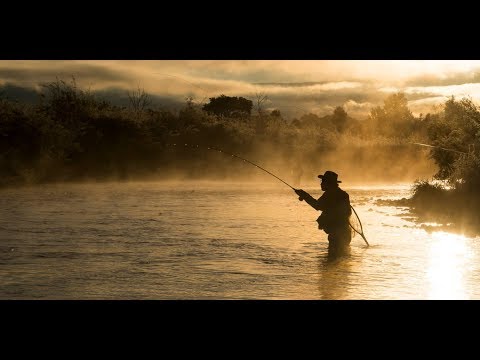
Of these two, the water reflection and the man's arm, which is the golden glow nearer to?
the water reflection

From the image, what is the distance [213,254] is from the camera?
14211mm

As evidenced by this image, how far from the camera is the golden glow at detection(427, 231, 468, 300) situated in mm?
11023

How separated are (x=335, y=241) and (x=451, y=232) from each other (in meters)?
6.08

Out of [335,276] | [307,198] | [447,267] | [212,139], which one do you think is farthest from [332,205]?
[212,139]

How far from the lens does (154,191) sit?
28.2 meters

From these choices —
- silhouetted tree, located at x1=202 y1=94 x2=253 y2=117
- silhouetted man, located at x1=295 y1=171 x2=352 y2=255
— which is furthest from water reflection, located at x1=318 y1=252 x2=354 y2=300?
silhouetted tree, located at x1=202 y1=94 x2=253 y2=117

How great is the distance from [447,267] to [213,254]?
457 cm

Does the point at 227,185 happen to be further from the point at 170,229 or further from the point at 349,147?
the point at 170,229

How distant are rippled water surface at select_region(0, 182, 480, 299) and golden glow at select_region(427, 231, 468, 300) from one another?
3 centimetres

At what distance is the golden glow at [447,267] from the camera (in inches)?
434

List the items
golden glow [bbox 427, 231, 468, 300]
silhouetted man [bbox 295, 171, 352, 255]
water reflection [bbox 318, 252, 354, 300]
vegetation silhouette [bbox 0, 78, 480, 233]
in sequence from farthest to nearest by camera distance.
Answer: vegetation silhouette [bbox 0, 78, 480, 233]
golden glow [bbox 427, 231, 468, 300]
silhouetted man [bbox 295, 171, 352, 255]
water reflection [bbox 318, 252, 354, 300]

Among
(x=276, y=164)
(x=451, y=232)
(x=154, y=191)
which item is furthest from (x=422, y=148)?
(x=451, y=232)

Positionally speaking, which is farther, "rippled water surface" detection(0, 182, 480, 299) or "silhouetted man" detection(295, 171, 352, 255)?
"rippled water surface" detection(0, 182, 480, 299)

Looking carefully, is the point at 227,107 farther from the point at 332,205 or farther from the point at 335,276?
the point at 332,205
